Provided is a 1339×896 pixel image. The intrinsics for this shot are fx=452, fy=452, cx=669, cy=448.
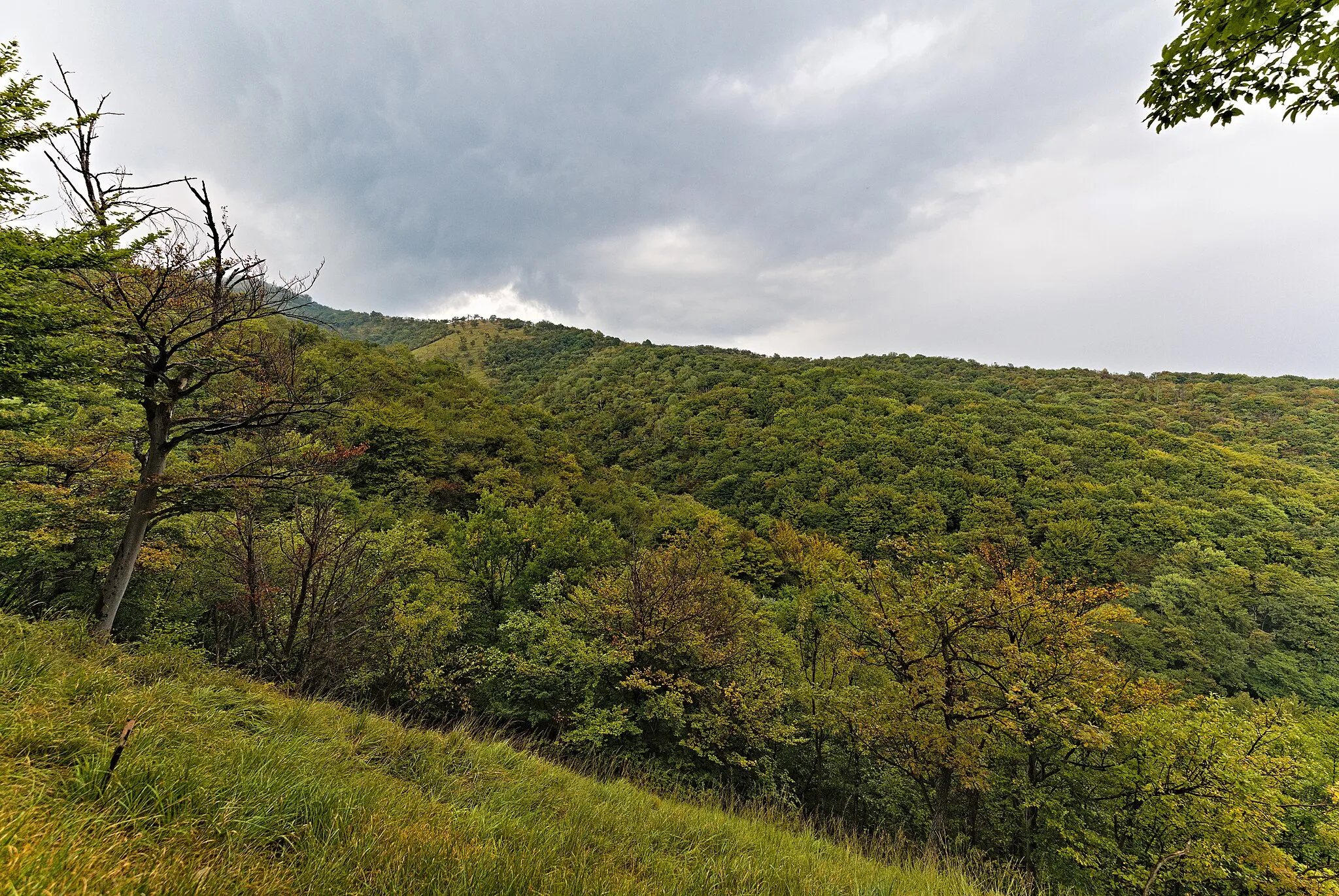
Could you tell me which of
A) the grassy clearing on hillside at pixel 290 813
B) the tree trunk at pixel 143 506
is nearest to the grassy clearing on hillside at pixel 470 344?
the tree trunk at pixel 143 506

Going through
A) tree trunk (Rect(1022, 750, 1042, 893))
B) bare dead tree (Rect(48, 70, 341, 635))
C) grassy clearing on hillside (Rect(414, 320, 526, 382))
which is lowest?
tree trunk (Rect(1022, 750, 1042, 893))

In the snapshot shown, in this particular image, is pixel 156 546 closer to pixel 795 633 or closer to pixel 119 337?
pixel 119 337

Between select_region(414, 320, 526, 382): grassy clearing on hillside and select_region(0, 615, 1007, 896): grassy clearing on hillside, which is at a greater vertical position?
select_region(414, 320, 526, 382): grassy clearing on hillside

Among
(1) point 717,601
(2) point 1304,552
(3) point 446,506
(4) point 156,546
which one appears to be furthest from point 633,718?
(2) point 1304,552

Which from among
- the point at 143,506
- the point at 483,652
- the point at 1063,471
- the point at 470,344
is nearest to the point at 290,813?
the point at 143,506

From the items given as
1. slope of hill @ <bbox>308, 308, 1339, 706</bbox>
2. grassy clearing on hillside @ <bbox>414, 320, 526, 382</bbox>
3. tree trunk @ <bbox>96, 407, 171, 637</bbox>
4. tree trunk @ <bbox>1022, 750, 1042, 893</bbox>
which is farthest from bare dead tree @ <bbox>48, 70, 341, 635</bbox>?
grassy clearing on hillside @ <bbox>414, 320, 526, 382</bbox>

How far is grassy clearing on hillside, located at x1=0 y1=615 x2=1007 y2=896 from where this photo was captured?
7.02 feet

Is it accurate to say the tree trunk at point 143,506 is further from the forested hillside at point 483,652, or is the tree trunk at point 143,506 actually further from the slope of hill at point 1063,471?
the slope of hill at point 1063,471

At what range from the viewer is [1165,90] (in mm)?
3785

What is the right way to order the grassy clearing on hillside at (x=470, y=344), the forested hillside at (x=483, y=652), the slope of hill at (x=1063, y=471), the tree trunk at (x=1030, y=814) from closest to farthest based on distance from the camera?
the forested hillside at (x=483, y=652)
the tree trunk at (x=1030, y=814)
the slope of hill at (x=1063, y=471)
the grassy clearing on hillside at (x=470, y=344)

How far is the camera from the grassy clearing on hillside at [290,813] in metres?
2.14

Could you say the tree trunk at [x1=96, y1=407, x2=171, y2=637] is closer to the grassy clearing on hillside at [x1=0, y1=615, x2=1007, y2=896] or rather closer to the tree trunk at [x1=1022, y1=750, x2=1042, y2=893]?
the grassy clearing on hillside at [x1=0, y1=615, x2=1007, y2=896]

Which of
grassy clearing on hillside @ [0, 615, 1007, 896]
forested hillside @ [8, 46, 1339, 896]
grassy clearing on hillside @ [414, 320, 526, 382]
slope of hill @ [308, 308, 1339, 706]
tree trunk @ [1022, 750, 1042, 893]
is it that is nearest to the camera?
grassy clearing on hillside @ [0, 615, 1007, 896]

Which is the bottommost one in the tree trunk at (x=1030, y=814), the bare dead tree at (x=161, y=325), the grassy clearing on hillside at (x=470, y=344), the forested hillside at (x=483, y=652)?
the tree trunk at (x=1030, y=814)
